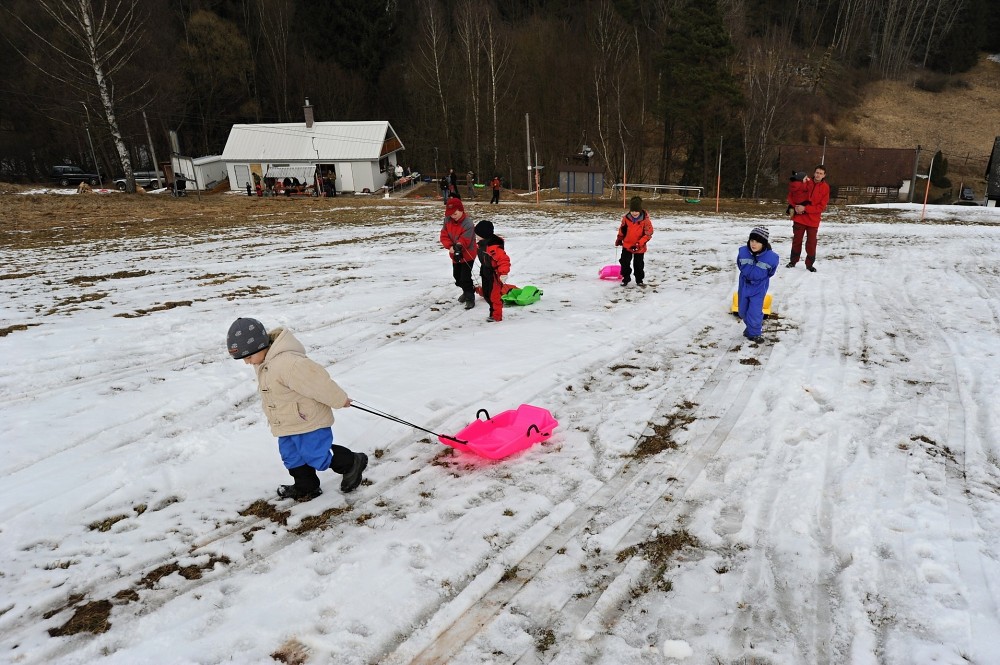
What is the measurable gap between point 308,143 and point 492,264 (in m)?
34.7

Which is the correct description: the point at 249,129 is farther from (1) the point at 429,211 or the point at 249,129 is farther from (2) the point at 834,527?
(2) the point at 834,527

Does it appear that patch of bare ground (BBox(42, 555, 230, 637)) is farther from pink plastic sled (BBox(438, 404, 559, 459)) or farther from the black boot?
pink plastic sled (BBox(438, 404, 559, 459))

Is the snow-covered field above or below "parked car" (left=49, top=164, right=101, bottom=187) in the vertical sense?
below

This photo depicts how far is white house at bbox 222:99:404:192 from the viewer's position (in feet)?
125

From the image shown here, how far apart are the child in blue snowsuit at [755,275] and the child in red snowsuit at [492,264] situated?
3.34 m

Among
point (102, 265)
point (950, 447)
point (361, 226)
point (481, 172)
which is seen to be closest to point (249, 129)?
point (481, 172)

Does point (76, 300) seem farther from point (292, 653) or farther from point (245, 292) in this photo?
point (292, 653)

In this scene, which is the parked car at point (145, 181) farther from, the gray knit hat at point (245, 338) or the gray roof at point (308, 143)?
the gray knit hat at point (245, 338)

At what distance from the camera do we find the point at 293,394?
4.18 meters

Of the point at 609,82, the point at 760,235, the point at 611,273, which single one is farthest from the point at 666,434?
the point at 609,82

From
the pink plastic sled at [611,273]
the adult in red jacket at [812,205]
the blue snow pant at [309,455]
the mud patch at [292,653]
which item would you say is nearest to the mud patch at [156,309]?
the blue snow pant at [309,455]

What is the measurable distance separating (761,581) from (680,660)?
0.88 m

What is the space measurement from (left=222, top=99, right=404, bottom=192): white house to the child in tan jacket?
1414 inches

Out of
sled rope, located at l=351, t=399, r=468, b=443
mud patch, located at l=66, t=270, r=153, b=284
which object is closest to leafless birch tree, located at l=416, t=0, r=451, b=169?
mud patch, located at l=66, t=270, r=153, b=284
